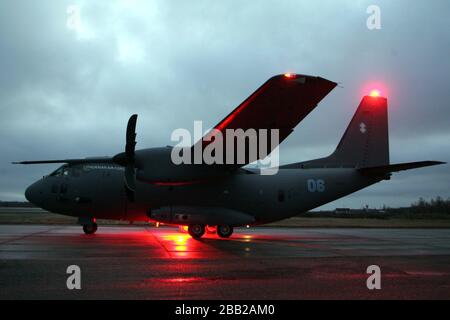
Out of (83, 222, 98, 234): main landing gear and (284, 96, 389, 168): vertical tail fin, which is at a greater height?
(284, 96, 389, 168): vertical tail fin

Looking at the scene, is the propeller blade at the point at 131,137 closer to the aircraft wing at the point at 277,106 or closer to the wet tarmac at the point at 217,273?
the aircraft wing at the point at 277,106

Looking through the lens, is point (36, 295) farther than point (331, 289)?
No

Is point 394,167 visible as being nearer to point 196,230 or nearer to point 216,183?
point 216,183

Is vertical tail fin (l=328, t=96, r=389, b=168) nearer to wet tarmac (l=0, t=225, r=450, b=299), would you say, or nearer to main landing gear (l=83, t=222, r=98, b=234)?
wet tarmac (l=0, t=225, r=450, b=299)

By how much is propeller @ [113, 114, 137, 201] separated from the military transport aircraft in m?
0.04

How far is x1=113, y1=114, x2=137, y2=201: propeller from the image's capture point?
1866 cm

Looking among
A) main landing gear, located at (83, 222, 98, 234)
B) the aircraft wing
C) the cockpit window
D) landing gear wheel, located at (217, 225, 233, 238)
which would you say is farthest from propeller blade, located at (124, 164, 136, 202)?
landing gear wheel, located at (217, 225, 233, 238)

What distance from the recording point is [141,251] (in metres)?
14.6

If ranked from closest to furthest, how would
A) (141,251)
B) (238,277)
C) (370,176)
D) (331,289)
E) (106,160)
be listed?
1. (331,289)
2. (238,277)
3. (141,251)
4. (106,160)
5. (370,176)

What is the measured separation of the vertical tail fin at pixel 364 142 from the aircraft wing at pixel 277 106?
256 inches

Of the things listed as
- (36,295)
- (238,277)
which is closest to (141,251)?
(238,277)

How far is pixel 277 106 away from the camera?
16391mm
